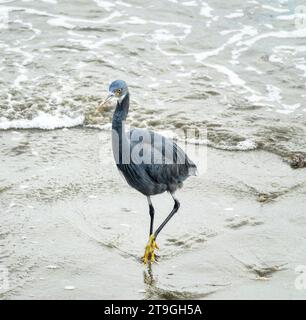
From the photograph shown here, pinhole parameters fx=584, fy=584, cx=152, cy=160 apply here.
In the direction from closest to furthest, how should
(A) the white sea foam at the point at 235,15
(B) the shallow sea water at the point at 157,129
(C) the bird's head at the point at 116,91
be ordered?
(B) the shallow sea water at the point at 157,129 < (C) the bird's head at the point at 116,91 < (A) the white sea foam at the point at 235,15

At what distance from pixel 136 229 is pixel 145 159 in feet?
2.47

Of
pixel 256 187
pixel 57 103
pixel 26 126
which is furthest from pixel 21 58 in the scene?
pixel 256 187

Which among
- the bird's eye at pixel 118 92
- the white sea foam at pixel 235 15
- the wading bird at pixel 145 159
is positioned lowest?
the wading bird at pixel 145 159

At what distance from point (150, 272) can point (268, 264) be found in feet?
3.16

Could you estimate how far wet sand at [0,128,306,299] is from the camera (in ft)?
14.6

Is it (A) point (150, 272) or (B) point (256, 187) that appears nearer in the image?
(A) point (150, 272)

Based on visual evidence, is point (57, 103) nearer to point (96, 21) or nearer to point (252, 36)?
point (96, 21)

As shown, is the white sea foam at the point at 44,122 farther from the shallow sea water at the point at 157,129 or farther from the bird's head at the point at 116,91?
the bird's head at the point at 116,91

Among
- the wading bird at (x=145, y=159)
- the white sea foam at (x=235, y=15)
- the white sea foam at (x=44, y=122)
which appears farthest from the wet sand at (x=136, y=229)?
the white sea foam at (x=235, y=15)

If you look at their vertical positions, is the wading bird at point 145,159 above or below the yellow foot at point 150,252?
above

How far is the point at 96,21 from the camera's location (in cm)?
1171

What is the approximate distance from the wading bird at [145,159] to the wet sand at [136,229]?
0.31 metres

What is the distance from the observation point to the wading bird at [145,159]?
4.88 m

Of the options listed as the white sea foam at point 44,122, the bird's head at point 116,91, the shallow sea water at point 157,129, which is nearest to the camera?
the shallow sea water at point 157,129
